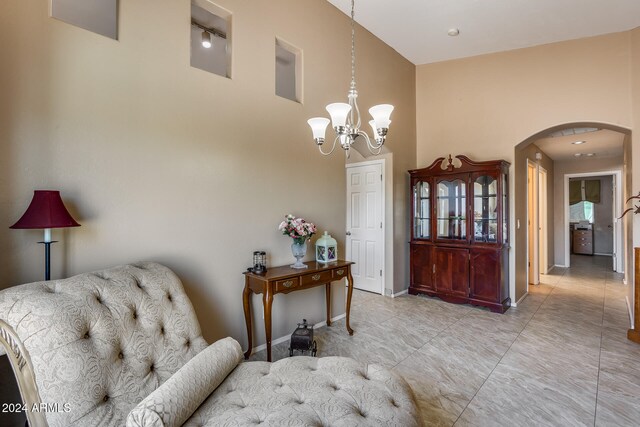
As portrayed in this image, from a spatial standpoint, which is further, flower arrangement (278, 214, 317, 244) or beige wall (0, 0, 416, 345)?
flower arrangement (278, 214, 317, 244)

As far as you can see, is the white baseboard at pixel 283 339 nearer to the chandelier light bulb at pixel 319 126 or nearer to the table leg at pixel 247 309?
the table leg at pixel 247 309

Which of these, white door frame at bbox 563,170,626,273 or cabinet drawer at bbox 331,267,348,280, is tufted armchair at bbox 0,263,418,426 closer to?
cabinet drawer at bbox 331,267,348,280

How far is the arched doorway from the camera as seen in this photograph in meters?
4.52

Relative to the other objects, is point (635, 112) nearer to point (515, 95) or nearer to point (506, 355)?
point (515, 95)

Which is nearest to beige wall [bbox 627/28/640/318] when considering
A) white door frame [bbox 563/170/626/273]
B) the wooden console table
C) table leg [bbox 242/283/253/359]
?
the wooden console table

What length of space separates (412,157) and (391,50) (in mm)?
1661

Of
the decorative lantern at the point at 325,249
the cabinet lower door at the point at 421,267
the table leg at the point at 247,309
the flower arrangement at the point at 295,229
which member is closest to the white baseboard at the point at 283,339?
the table leg at the point at 247,309

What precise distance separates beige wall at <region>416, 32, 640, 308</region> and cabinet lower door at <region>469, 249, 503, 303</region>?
1.64 ft

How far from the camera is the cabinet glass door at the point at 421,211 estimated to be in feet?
15.8

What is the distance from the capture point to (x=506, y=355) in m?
2.93

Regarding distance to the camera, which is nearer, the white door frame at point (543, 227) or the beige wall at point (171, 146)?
the beige wall at point (171, 146)

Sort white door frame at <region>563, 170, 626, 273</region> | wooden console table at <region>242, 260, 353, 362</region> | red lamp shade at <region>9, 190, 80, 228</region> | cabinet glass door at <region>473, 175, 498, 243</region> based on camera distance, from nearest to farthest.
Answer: red lamp shade at <region>9, 190, 80, 228</region> < wooden console table at <region>242, 260, 353, 362</region> < cabinet glass door at <region>473, 175, 498, 243</region> < white door frame at <region>563, 170, 626, 273</region>

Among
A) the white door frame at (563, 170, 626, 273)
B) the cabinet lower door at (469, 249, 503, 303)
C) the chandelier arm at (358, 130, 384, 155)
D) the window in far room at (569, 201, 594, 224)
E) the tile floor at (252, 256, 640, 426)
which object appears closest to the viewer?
the tile floor at (252, 256, 640, 426)

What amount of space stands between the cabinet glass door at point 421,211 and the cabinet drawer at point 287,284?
2.71 m
